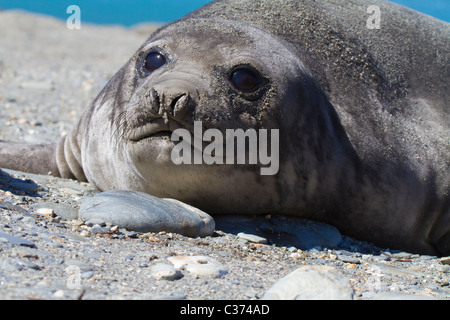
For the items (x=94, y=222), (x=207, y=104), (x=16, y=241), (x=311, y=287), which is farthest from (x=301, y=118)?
(x=16, y=241)

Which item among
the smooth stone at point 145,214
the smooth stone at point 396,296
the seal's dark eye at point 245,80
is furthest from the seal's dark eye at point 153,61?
the smooth stone at point 396,296

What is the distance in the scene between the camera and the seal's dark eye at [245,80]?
3838mm

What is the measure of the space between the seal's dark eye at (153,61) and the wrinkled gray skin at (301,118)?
5 cm

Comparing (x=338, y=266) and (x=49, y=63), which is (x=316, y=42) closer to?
(x=338, y=266)

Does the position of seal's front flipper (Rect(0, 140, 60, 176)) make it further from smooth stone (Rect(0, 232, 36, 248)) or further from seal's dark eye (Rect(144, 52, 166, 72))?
smooth stone (Rect(0, 232, 36, 248))

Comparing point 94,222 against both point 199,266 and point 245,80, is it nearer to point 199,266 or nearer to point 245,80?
point 199,266

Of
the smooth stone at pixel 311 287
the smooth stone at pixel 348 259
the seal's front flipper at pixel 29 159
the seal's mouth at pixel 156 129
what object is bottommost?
the smooth stone at pixel 348 259

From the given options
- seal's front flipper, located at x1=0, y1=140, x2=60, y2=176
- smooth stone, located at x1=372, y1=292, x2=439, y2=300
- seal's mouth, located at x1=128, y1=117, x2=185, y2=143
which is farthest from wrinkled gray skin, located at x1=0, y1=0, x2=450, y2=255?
smooth stone, located at x1=372, y1=292, x2=439, y2=300

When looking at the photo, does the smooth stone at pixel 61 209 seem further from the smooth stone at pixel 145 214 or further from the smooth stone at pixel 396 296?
the smooth stone at pixel 396 296

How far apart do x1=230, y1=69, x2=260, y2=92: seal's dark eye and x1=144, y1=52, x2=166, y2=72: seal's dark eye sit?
1.52 ft

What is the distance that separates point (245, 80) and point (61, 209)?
124 centimetres

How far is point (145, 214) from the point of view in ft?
11.6

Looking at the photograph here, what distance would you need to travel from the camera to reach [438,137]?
4.74 metres
